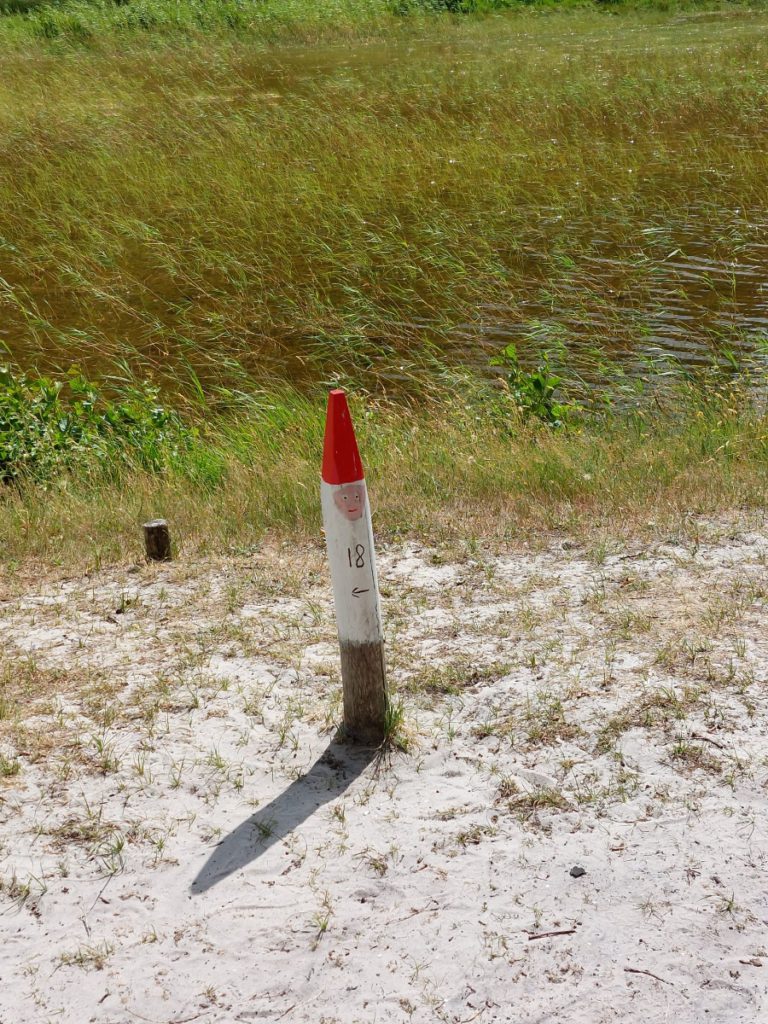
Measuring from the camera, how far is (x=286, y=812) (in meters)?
3.57

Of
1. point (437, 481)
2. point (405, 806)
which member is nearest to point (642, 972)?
point (405, 806)

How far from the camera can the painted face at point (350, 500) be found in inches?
137

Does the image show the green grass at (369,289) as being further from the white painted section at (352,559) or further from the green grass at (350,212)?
the white painted section at (352,559)

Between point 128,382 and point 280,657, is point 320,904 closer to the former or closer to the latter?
point 280,657

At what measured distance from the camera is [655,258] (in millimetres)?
11359

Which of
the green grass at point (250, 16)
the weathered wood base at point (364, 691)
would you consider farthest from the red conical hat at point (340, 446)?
the green grass at point (250, 16)

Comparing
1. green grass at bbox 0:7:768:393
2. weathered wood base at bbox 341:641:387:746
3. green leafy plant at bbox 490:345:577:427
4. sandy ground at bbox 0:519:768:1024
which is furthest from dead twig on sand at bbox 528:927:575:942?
green grass at bbox 0:7:768:393

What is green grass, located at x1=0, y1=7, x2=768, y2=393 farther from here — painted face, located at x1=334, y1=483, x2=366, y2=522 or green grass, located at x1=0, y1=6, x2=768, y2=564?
painted face, located at x1=334, y1=483, x2=366, y2=522

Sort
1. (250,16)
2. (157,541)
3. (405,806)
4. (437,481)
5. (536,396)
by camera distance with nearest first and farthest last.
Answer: (405,806), (157,541), (437,481), (536,396), (250,16)

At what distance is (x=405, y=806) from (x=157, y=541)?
249 cm

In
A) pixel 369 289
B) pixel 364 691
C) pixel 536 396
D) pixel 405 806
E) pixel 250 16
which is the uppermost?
pixel 250 16

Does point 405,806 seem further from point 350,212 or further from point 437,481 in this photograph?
point 350,212

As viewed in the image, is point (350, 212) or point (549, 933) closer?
point (549, 933)

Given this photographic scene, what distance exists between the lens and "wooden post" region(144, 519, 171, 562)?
18.0ft
